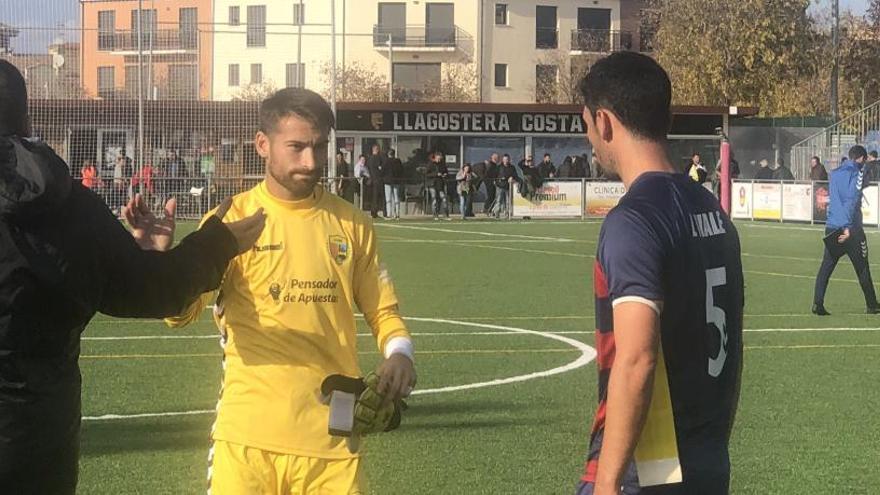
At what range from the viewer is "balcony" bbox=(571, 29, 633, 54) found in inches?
3366

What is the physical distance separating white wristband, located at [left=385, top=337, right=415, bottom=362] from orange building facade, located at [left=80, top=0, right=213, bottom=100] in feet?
119

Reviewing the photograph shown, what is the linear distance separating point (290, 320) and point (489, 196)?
129 feet

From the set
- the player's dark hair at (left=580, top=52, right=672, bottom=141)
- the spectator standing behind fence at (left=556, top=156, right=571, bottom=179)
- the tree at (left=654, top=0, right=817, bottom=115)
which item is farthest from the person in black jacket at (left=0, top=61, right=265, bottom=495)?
the tree at (left=654, top=0, right=817, bottom=115)

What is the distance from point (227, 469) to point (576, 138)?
43.8m

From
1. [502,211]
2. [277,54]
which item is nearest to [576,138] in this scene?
[502,211]

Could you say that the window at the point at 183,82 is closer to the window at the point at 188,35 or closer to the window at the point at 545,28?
the window at the point at 188,35

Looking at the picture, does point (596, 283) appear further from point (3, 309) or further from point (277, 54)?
point (277, 54)

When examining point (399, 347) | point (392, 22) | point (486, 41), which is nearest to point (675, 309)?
point (399, 347)

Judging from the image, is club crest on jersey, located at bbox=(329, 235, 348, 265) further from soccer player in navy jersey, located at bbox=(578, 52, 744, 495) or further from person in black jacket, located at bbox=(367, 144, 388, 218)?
person in black jacket, located at bbox=(367, 144, 388, 218)

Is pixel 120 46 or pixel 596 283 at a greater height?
pixel 120 46

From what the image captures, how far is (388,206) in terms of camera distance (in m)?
42.9

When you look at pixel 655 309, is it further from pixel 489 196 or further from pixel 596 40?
pixel 596 40

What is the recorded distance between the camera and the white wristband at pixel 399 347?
5.21 meters

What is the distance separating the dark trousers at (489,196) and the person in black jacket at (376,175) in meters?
3.52
